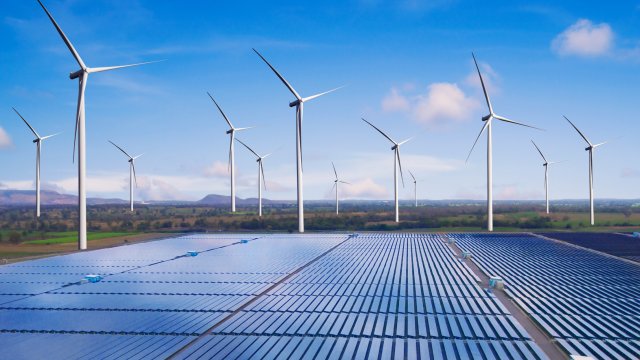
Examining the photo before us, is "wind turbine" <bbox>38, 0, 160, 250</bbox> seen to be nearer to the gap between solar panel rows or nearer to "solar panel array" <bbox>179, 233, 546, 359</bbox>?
the gap between solar panel rows

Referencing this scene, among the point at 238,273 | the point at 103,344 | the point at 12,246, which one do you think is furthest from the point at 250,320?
the point at 12,246

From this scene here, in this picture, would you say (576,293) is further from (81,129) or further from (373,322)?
(81,129)

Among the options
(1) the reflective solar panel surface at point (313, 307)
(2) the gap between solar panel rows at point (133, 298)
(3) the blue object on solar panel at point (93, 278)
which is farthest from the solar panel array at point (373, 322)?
(3) the blue object on solar panel at point (93, 278)

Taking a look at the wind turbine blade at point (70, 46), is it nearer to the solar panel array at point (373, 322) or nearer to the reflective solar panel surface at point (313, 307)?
the reflective solar panel surface at point (313, 307)

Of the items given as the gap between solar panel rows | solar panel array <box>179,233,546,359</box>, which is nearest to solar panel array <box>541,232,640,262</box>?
solar panel array <box>179,233,546,359</box>

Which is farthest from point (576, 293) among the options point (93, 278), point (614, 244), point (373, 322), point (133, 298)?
point (614, 244)
